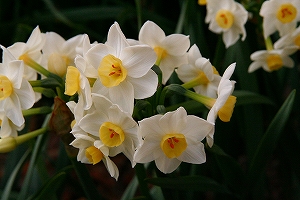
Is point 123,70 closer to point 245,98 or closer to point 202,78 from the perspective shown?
point 202,78

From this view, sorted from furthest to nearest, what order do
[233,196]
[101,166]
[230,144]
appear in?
1. [101,166]
2. [230,144]
3. [233,196]

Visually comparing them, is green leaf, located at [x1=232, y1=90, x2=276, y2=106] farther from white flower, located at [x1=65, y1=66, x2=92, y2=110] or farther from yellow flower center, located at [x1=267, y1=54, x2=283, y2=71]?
white flower, located at [x1=65, y1=66, x2=92, y2=110]

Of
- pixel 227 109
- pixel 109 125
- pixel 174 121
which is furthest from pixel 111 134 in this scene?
pixel 227 109

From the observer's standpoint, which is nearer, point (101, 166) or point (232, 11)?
point (232, 11)

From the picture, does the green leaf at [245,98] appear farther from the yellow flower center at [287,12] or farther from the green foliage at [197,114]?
the yellow flower center at [287,12]

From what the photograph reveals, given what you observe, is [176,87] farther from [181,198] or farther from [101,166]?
[101,166]

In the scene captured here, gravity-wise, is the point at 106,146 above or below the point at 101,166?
above

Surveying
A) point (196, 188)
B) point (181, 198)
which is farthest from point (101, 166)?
point (196, 188)
